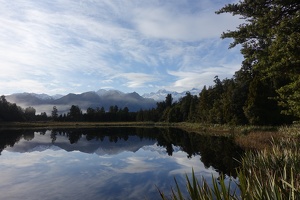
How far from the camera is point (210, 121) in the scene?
69.1m

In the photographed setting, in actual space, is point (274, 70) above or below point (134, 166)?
above

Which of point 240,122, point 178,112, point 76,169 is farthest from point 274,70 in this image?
point 178,112

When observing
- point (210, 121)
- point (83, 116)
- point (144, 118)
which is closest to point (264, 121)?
point (210, 121)

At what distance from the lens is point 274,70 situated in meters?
16.8

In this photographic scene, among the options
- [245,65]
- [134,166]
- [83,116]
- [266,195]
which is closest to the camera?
[266,195]

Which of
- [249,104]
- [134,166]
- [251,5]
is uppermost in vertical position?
[251,5]

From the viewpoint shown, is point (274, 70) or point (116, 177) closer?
point (274, 70)

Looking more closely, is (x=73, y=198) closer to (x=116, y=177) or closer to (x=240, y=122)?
(x=116, y=177)

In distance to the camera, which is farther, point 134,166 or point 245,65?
point 134,166

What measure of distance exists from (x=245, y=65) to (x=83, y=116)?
497 feet

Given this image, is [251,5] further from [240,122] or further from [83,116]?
[83,116]

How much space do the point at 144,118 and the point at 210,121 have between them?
271ft

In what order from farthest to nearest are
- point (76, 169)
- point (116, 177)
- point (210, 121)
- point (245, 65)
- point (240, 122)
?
point (210, 121)
point (240, 122)
point (76, 169)
point (245, 65)
point (116, 177)

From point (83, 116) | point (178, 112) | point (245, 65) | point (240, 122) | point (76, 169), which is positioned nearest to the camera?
point (245, 65)
